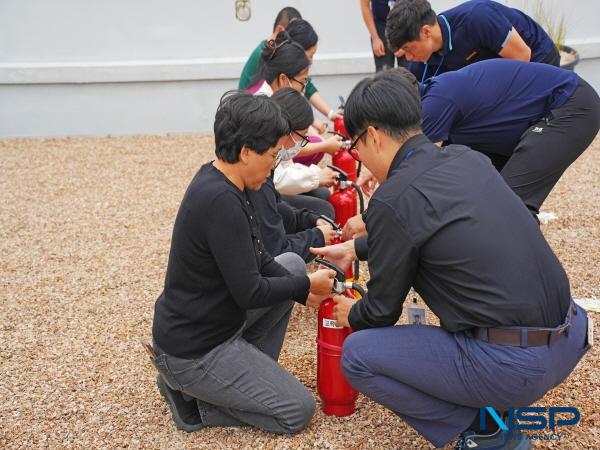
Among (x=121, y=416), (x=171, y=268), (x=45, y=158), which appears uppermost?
(x=171, y=268)

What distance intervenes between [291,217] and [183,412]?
1.30 meters

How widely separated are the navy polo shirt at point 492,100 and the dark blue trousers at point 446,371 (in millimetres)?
1226

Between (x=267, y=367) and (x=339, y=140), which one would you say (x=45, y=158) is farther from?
(x=267, y=367)

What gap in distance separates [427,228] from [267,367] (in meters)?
0.99

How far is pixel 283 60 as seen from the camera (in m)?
4.32

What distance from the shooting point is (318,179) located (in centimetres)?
416

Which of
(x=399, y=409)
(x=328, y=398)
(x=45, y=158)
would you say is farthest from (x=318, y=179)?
(x=45, y=158)

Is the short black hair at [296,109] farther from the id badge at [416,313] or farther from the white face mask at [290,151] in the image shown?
the id badge at [416,313]

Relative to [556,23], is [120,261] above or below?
below

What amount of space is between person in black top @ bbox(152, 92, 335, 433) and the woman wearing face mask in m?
1.23

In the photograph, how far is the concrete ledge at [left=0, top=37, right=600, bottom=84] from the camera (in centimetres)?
818

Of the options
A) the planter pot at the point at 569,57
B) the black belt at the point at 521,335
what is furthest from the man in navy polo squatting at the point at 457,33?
the planter pot at the point at 569,57

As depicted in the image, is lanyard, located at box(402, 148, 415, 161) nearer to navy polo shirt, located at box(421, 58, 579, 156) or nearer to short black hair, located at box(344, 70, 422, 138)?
short black hair, located at box(344, 70, 422, 138)

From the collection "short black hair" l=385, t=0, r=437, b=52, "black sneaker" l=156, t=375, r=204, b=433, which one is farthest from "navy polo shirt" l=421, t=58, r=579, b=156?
"black sneaker" l=156, t=375, r=204, b=433
